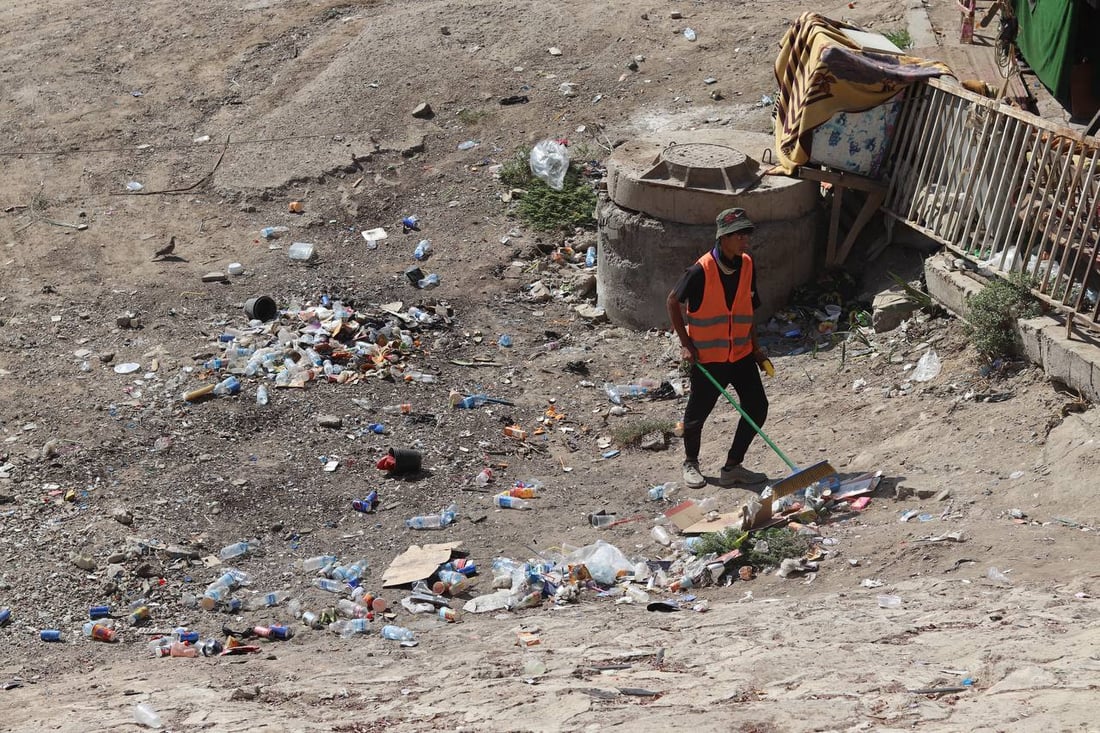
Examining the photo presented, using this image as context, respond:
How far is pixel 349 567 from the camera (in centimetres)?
641

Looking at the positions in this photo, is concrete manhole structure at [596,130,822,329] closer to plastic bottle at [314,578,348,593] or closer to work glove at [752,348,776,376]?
work glove at [752,348,776,376]

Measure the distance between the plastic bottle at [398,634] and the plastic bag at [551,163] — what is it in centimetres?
615

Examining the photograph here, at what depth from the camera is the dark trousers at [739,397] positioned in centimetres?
699

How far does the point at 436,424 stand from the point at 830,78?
357 centimetres

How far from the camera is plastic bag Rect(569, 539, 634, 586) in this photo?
20.1 feet

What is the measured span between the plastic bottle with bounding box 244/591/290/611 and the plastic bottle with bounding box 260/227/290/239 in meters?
5.57

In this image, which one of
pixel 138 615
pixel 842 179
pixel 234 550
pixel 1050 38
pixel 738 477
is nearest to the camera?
pixel 138 615

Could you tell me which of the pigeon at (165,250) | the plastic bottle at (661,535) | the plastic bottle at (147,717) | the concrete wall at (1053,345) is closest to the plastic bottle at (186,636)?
the plastic bottle at (147,717)

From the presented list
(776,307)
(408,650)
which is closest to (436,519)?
(408,650)

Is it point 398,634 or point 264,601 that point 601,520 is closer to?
point 398,634

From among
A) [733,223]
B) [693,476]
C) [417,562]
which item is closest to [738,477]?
[693,476]

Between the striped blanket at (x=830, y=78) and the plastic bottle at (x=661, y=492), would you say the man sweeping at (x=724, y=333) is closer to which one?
the plastic bottle at (x=661, y=492)

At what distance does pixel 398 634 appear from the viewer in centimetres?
568

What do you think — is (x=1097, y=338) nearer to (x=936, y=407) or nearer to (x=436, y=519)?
(x=936, y=407)
